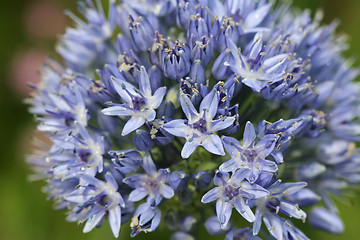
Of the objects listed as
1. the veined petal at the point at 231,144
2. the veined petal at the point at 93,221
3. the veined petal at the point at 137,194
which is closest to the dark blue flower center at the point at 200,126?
the veined petal at the point at 231,144

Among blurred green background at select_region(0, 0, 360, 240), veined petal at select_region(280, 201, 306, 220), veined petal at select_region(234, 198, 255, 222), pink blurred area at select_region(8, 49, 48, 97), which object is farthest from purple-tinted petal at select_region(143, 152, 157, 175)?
pink blurred area at select_region(8, 49, 48, 97)

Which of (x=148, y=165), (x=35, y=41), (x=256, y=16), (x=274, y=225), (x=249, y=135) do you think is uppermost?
(x=256, y=16)

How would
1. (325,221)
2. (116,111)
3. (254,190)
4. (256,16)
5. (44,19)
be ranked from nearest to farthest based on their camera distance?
(254,190) < (116,111) < (256,16) < (325,221) < (44,19)

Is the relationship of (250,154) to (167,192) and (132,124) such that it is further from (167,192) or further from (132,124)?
(132,124)

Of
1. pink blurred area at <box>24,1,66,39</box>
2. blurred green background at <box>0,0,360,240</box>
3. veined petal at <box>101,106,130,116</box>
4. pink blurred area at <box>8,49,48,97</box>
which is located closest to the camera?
veined petal at <box>101,106,130,116</box>

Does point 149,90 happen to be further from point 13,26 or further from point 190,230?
point 13,26

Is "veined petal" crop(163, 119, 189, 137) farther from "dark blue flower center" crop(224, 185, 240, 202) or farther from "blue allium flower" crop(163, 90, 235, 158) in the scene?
"dark blue flower center" crop(224, 185, 240, 202)

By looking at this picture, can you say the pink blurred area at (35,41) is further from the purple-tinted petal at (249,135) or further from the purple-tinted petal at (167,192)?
the purple-tinted petal at (249,135)

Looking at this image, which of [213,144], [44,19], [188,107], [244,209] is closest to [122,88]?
[188,107]
